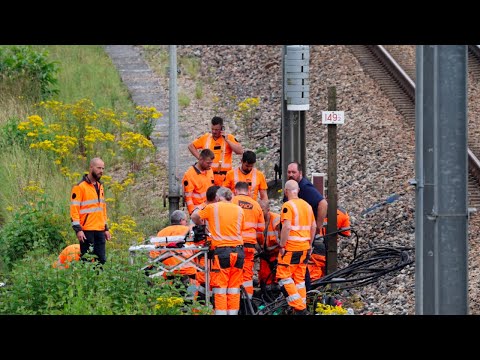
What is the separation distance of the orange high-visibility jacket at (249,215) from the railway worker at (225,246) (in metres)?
0.61

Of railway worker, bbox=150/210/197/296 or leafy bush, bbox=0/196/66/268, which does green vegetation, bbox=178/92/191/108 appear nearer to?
leafy bush, bbox=0/196/66/268

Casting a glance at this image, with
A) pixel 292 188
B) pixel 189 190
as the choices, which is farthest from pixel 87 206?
pixel 292 188

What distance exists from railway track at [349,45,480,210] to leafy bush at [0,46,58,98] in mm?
6530

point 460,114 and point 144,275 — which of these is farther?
point 144,275

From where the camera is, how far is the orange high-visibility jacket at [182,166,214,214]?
46.8 feet

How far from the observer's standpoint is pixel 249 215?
42.7 ft

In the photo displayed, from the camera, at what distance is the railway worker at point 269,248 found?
1355cm

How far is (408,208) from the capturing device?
51.7ft

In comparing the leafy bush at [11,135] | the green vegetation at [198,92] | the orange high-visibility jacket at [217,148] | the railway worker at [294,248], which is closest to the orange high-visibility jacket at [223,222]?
the railway worker at [294,248]

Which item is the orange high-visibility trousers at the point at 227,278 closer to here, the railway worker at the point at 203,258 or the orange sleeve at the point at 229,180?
the railway worker at the point at 203,258

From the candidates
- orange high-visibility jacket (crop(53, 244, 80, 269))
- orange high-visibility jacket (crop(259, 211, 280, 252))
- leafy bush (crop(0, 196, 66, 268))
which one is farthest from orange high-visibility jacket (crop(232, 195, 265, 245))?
leafy bush (crop(0, 196, 66, 268))
